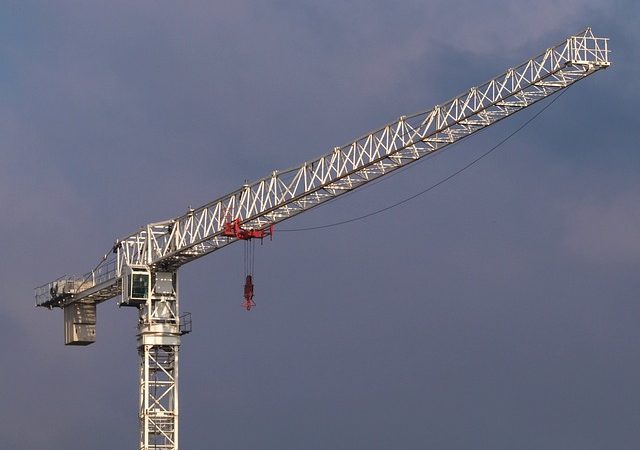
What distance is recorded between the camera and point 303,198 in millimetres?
186125

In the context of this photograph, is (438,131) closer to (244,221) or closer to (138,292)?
(244,221)

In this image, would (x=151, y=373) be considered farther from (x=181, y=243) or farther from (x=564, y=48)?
(x=564, y=48)

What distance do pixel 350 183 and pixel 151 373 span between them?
2520 centimetres

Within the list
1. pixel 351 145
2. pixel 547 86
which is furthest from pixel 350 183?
pixel 547 86

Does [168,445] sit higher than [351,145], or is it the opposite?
[351,145]

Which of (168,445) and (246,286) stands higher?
(246,286)

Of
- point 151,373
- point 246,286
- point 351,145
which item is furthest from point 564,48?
point 151,373

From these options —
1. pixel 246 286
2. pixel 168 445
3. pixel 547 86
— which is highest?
pixel 547 86

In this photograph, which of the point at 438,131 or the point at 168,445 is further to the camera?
the point at 168,445

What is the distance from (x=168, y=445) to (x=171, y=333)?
925 cm

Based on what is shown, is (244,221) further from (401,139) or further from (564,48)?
(564,48)

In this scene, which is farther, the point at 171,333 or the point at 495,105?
the point at 171,333

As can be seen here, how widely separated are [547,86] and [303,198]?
833 inches

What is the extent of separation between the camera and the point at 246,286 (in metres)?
191
